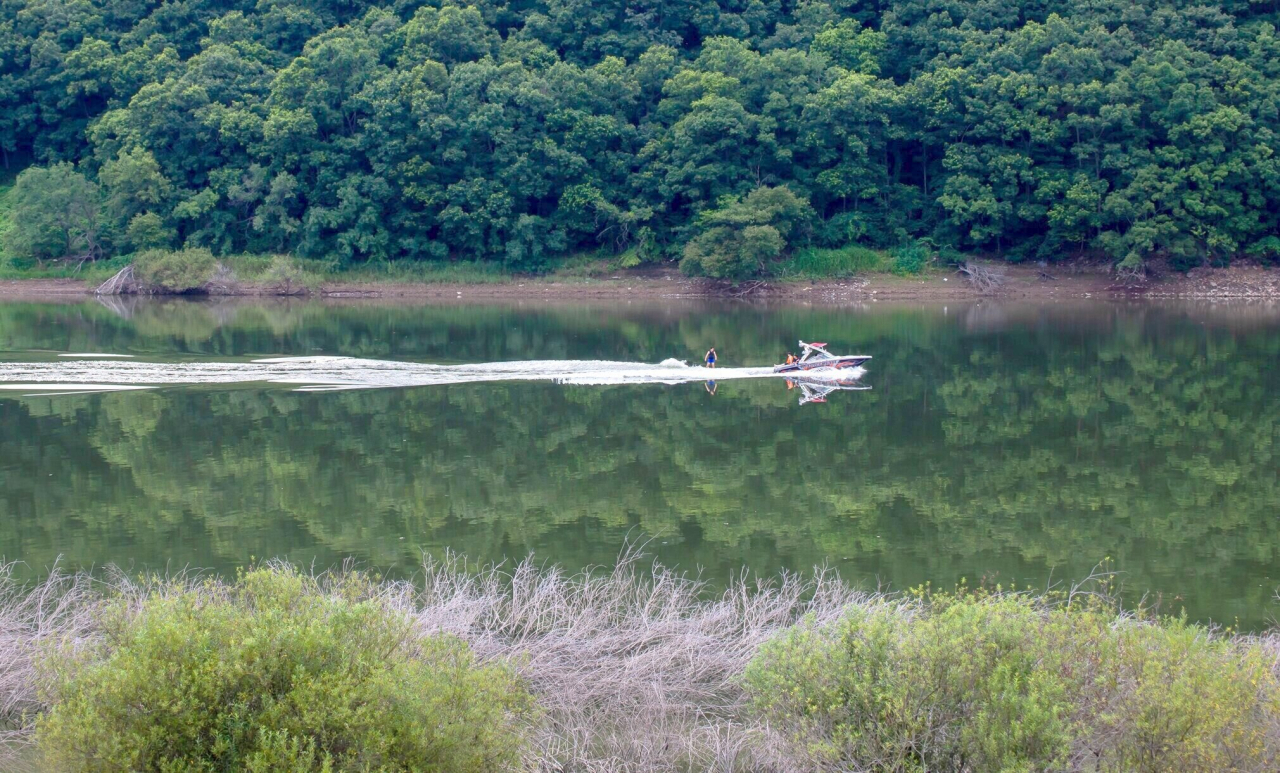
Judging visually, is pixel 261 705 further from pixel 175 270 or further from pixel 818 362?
pixel 175 270

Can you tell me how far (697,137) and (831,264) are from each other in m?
9.96

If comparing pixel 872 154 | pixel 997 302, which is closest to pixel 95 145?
pixel 872 154

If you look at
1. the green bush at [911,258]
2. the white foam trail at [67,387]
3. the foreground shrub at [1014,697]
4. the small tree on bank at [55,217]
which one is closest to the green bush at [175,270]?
the small tree on bank at [55,217]

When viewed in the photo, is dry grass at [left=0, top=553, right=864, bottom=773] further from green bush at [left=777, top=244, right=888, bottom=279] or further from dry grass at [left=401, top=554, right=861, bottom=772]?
green bush at [left=777, top=244, right=888, bottom=279]

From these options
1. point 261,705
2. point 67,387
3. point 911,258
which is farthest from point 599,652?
point 911,258

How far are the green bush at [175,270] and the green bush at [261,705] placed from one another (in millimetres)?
62384

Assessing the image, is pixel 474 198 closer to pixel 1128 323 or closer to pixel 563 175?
pixel 563 175

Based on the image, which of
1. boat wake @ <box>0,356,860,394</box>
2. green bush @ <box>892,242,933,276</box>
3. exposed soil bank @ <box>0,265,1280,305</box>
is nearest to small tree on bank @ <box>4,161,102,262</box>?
exposed soil bank @ <box>0,265,1280,305</box>

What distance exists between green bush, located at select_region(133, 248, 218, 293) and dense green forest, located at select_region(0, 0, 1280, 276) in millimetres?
1931

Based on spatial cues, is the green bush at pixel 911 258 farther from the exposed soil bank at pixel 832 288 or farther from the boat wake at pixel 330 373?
the boat wake at pixel 330 373

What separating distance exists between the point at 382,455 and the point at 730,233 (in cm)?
3972

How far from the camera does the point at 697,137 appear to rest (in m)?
64.9

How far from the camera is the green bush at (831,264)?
209 ft

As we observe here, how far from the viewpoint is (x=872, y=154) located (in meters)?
68.9
